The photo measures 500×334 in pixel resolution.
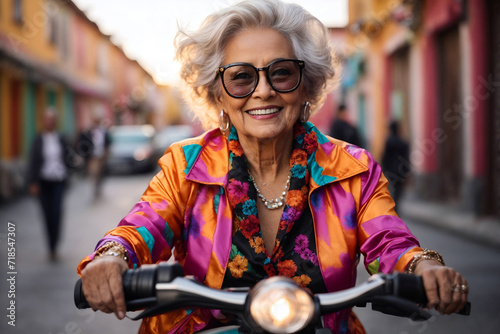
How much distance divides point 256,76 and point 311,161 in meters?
0.40

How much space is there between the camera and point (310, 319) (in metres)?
1.32

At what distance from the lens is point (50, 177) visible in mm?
7039

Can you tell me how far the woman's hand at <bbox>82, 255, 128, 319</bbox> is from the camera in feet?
4.95

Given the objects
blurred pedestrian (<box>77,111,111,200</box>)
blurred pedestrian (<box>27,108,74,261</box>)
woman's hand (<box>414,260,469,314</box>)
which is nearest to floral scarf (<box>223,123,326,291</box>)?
woman's hand (<box>414,260,469,314</box>)

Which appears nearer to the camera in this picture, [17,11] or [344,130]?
[344,130]

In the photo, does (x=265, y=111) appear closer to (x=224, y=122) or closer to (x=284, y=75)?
(x=284, y=75)

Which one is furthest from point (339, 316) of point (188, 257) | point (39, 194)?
point (39, 194)

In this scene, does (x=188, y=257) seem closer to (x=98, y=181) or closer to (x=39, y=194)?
(x=39, y=194)

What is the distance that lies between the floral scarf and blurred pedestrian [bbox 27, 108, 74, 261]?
5.18m

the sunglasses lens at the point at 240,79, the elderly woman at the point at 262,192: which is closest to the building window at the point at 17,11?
the elderly woman at the point at 262,192

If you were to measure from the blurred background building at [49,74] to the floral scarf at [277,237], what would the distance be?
34.9ft

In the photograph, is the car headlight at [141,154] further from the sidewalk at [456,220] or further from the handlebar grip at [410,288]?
the handlebar grip at [410,288]

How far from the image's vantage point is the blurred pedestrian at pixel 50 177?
6.91m

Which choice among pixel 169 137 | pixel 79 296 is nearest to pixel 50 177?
pixel 79 296
